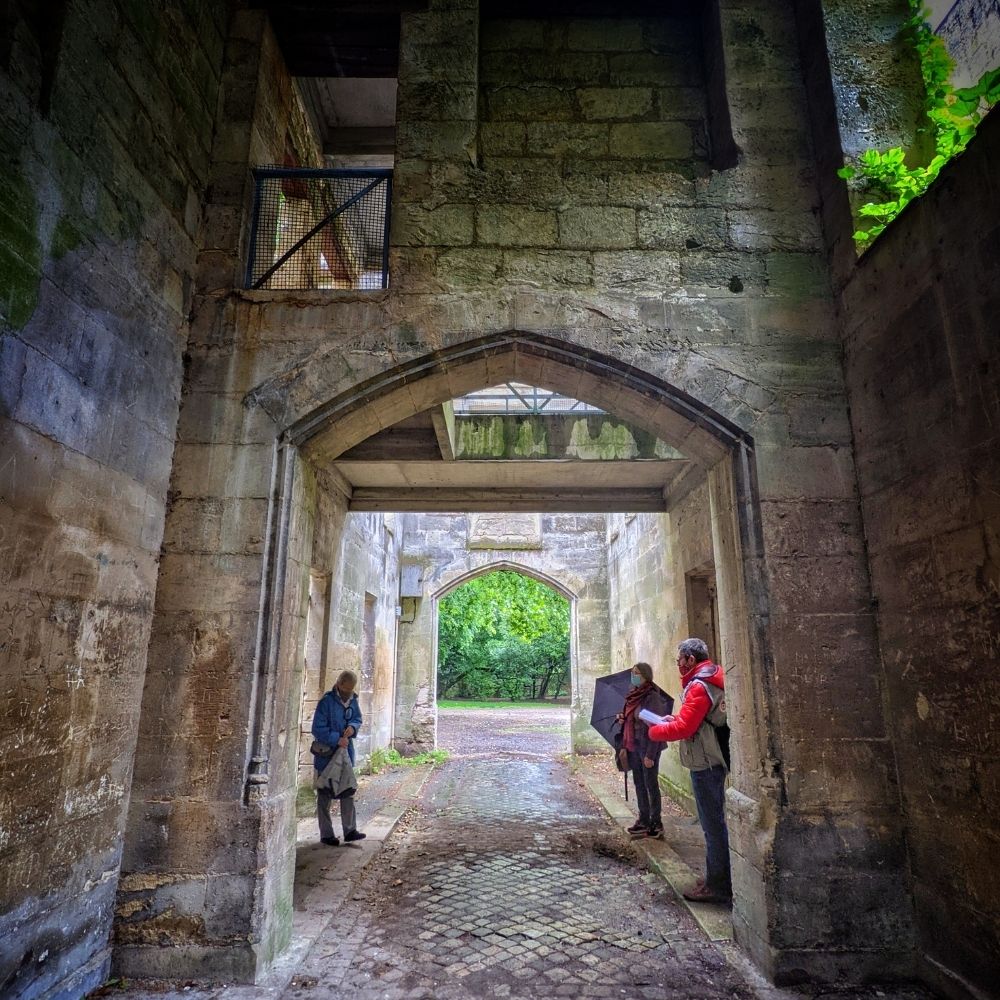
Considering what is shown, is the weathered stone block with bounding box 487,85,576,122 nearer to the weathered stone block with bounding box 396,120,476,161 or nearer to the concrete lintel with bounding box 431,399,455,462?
the weathered stone block with bounding box 396,120,476,161

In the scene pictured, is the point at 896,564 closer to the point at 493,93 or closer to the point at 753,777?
the point at 753,777

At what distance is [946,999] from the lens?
8.59 feet

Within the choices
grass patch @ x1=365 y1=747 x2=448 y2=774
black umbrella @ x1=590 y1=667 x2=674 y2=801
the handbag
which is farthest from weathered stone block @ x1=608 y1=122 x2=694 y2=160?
grass patch @ x1=365 y1=747 x2=448 y2=774

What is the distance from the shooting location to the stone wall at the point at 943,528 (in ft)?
8.10

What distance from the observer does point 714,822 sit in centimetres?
392

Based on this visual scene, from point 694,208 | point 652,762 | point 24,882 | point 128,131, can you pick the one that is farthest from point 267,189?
point 652,762

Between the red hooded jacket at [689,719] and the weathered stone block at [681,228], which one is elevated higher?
the weathered stone block at [681,228]

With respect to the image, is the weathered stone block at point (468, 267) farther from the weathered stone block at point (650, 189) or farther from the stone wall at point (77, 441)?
the stone wall at point (77, 441)

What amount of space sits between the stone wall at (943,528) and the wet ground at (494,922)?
0.68 metres

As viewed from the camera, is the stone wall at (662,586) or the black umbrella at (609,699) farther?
the black umbrella at (609,699)

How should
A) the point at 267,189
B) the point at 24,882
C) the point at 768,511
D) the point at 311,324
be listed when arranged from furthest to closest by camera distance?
the point at 267,189 < the point at 311,324 < the point at 768,511 < the point at 24,882

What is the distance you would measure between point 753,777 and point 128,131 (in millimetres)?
4229

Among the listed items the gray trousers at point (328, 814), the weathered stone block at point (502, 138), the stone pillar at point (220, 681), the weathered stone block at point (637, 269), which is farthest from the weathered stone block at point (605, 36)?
the gray trousers at point (328, 814)

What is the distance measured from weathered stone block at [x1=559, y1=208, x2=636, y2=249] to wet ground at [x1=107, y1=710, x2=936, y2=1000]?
12.1 ft
